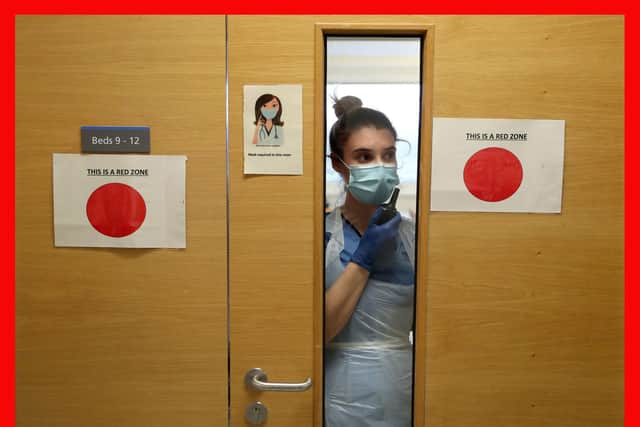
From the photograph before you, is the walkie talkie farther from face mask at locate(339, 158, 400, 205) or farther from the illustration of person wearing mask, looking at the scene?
the illustration of person wearing mask

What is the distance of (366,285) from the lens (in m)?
1.22

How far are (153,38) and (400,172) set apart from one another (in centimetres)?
84

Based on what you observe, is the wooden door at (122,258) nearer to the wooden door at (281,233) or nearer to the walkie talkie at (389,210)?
the wooden door at (281,233)

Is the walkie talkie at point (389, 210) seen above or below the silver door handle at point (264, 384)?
above

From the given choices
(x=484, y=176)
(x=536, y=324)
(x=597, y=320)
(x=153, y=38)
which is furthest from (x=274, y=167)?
(x=597, y=320)

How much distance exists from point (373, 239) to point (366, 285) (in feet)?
0.48

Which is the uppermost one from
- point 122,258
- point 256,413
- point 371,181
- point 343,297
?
point 371,181

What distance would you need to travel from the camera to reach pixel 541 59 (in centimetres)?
117

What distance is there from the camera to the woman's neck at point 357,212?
47.4 inches

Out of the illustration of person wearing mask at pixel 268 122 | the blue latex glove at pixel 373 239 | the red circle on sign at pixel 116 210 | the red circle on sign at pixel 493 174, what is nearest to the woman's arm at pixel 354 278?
the blue latex glove at pixel 373 239

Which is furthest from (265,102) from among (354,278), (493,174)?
(493,174)

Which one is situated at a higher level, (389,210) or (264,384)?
(389,210)

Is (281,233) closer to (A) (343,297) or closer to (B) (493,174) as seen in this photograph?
(A) (343,297)

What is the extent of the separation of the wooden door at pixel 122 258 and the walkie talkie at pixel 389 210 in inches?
19.1
